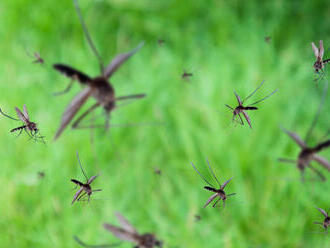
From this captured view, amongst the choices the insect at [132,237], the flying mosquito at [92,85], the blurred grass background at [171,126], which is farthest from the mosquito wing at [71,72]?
the blurred grass background at [171,126]

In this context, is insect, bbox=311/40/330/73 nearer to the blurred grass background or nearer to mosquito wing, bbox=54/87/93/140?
mosquito wing, bbox=54/87/93/140

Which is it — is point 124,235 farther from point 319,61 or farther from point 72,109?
point 319,61

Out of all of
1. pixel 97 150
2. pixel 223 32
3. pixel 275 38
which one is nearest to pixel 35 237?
pixel 97 150

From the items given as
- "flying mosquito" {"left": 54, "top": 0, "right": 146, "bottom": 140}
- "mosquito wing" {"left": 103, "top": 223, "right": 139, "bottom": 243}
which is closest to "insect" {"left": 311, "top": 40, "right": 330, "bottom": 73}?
"flying mosquito" {"left": 54, "top": 0, "right": 146, "bottom": 140}

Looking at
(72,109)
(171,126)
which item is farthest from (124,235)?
(171,126)

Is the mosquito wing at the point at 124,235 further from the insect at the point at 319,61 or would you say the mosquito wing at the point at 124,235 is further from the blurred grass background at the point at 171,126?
the insect at the point at 319,61
